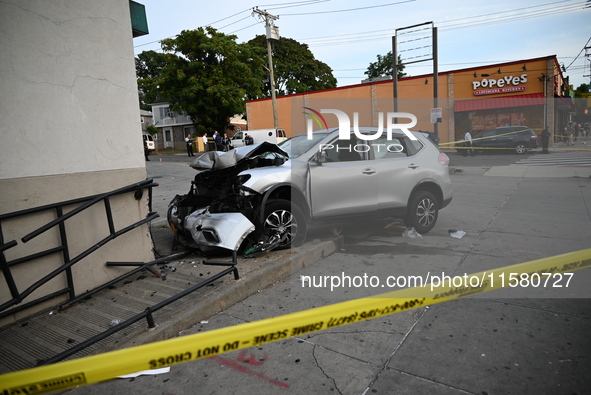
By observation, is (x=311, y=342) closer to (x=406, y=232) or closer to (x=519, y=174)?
(x=406, y=232)

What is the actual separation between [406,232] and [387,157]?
Result: 51.7 inches

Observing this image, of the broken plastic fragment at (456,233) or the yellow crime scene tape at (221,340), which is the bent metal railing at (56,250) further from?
the broken plastic fragment at (456,233)

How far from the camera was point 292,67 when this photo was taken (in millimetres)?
49406

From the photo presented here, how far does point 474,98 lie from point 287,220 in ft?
96.4

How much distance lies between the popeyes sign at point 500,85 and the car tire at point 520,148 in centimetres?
795

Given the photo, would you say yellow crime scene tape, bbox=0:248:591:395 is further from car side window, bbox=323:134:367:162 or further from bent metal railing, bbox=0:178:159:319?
car side window, bbox=323:134:367:162

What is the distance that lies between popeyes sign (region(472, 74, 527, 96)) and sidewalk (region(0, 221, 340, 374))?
29.4 metres

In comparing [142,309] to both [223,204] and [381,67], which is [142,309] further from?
[381,67]

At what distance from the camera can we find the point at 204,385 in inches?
108

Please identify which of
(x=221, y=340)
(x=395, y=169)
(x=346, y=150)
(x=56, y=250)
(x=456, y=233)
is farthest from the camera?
(x=456, y=233)

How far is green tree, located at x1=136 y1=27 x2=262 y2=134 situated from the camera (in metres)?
34.3

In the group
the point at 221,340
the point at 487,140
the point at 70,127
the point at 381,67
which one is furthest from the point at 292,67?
the point at 221,340

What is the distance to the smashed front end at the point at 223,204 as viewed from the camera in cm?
487

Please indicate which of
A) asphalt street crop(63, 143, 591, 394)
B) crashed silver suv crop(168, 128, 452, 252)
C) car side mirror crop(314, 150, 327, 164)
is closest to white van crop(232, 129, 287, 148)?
crashed silver suv crop(168, 128, 452, 252)
